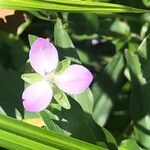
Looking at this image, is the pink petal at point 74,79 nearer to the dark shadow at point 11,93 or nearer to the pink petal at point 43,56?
the pink petal at point 43,56

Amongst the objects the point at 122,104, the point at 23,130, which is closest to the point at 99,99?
the point at 122,104

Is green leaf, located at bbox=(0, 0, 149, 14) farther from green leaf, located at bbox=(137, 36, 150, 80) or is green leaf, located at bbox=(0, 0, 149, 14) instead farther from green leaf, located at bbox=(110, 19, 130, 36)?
green leaf, located at bbox=(110, 19, 130, 36)

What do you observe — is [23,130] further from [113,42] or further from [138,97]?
[113,42]

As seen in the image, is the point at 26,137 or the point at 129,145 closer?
the point at 26,137

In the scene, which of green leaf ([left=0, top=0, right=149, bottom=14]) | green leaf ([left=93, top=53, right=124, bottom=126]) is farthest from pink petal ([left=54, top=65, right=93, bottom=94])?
green leaf ([left=93, top=53, right=124, bottom=126])

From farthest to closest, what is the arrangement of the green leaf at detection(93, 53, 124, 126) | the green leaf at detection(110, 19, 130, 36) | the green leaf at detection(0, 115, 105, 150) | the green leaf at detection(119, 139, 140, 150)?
the green leaf at detection(110, 19, 130, 36), the green leaf at detection(93, 53, 124, 126), the green leaf at detection(119, 139, 140, 150), the green leaf at detection(0, 115, 105, 150)

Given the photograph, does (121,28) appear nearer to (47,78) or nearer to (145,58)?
(145,58)

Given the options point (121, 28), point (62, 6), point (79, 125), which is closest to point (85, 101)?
point (79, 125)
